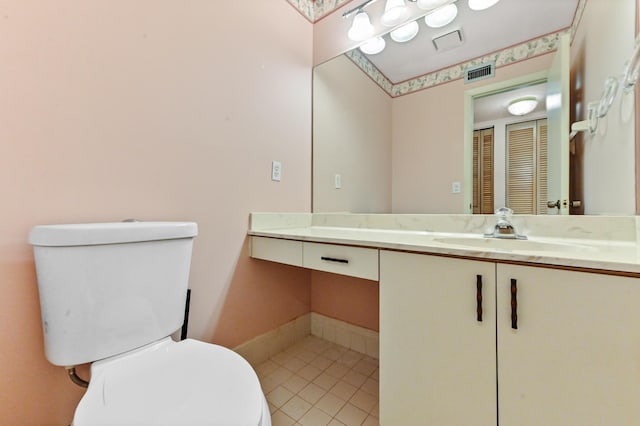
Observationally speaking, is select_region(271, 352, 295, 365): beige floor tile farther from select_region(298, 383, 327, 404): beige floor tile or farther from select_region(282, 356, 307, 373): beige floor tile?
select_region(298, 383, 327, 404): beige floor tile

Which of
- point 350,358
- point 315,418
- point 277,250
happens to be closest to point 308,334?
point 350,358

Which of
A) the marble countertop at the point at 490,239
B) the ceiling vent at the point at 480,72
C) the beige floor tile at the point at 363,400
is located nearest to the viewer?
the marble countertop at the point at 490,239

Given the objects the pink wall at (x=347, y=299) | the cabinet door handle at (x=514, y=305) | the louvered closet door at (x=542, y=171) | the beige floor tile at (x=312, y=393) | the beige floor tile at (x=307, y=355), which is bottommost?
the beige floor tile at (x=312, y=393)

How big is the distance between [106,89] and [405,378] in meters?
1.41

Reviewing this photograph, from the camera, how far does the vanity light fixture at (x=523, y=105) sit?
1.12 m

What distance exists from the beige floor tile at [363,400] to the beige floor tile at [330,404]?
0.05m

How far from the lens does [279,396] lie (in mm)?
1172

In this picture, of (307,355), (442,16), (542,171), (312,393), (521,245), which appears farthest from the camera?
(307,355)

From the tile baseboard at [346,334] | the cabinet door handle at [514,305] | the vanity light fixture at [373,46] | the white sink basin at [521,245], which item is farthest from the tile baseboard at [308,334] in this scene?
the vanity light fixture at [373,46]

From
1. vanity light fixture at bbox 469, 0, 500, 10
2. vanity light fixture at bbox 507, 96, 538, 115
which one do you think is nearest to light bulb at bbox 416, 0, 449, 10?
vanity light fixture at bbox 469, 0, 500, 10

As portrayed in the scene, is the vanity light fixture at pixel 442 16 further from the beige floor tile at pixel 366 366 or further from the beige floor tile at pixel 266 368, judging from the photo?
the beige floor tile at pixel 266 368

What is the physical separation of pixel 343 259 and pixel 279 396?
721 mm

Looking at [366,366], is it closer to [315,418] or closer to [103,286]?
[315,418]

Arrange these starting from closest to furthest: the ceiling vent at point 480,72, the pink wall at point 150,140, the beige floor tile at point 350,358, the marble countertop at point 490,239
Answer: the marble countertop at point 490,239 → the pink wall at point 150,140 → the ceiling vent at point 480,72 → the beige floor tile at point 350,358
